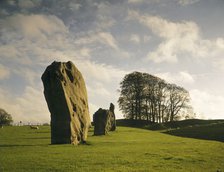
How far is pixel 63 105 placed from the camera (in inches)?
974

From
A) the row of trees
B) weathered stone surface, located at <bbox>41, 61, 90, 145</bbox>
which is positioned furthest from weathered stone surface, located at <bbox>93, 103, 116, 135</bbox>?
the row of trees

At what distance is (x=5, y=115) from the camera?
327 ft

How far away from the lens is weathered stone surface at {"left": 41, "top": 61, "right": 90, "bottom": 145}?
2466 cm

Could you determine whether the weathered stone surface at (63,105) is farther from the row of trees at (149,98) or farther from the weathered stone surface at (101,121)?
the row of trees at (149,98)

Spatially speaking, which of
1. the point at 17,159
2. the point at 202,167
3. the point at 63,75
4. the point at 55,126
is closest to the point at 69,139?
the point at 55,126

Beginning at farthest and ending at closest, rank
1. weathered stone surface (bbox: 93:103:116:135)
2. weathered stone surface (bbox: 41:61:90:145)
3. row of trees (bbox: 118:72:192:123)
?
row of trees (bbox: 118:72:192:123), weathered stone surface (bbox: 93:103:116:135), weathered stone surface (bbox: 41:61:90:145)

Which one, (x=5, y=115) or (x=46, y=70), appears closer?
(x=46, y=70)

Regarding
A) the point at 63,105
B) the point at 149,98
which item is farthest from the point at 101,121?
the point at 149,98

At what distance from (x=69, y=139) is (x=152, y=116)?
67.4m

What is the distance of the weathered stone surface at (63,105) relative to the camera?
24656mm

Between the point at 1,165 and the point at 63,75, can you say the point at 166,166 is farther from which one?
the point at 63,75

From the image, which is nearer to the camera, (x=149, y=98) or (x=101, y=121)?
(x=101, y=121)

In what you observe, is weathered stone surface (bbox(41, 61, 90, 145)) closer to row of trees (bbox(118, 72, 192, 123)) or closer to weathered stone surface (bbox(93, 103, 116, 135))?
weathered stone surface (bbox(93, 103, 116, 135))

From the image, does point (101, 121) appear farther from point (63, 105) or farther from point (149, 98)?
point (149, 98)
